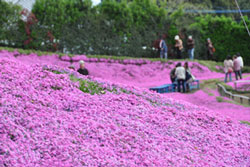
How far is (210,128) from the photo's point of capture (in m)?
8.45

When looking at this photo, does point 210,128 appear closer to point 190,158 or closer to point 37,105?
point 190,158

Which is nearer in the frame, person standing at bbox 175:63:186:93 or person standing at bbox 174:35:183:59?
person standing at bbox 175:63:186:93

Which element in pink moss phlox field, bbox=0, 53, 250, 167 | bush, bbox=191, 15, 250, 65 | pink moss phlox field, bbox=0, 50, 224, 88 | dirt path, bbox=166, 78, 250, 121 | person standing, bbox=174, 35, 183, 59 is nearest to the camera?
pink moss phlox field, bbox=0, 53, 250, 167

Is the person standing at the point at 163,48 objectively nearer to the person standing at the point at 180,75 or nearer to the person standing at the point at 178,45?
the person standing at the point at 178,45

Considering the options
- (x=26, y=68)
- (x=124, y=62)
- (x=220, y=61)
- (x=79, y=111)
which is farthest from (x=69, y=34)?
(x=79, y=111)

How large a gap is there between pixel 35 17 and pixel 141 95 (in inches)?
629

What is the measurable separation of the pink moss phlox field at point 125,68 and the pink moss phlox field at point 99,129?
11513mm

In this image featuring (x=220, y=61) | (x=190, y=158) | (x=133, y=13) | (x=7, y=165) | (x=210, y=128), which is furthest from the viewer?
(x=220, y=61)

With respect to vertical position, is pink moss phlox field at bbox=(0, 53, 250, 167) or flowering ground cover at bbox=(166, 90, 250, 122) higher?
pink moss phlox field at bbox=(0, 53, 250, 167)

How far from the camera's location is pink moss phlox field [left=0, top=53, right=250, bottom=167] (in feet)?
18.2

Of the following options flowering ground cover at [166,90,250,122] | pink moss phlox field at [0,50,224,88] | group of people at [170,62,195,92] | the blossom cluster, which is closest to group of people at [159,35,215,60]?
pink moss phlox field at [0,50,224,88]

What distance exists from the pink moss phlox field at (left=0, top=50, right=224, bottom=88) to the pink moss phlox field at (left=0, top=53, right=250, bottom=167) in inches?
453

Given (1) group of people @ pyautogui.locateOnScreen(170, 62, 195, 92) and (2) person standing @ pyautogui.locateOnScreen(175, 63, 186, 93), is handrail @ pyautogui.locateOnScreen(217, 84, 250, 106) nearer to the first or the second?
(1) group of people @ pyautogui.locateOnScreen(170, 62, 195, 92)

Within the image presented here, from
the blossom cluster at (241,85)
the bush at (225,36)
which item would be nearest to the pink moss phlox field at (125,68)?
the blossom cluster at (241,85)
